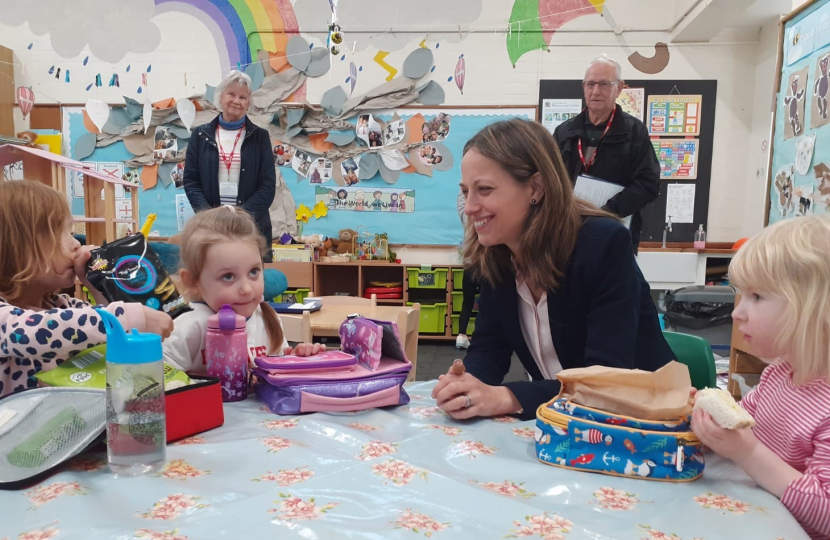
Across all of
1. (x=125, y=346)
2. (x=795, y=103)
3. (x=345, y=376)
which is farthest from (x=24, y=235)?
(x=795, y=103)

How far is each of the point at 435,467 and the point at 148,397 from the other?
1.24 ft

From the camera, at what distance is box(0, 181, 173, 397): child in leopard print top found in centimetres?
84

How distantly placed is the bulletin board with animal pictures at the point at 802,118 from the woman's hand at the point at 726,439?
2.62 meters

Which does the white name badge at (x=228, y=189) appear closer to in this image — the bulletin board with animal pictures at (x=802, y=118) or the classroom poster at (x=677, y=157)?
the bulletin board with animal pictures at (x=802, y=118)

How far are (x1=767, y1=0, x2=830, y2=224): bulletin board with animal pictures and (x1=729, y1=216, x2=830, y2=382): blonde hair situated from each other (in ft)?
8.05

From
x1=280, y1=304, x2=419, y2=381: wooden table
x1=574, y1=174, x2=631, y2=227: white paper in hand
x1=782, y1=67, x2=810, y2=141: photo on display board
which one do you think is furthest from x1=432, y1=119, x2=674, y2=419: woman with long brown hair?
x1=782, y1=67, x2=810, y2=141: photo on display board

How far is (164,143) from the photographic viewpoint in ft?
15.7

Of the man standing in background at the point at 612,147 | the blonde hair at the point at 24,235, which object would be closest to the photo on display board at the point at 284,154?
the man standing in background at the point at 612,147

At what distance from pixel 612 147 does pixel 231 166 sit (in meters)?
1.94

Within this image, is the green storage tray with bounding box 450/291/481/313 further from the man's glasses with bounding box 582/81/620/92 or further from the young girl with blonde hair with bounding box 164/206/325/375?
the young girl with blonde hair with bounding box 164/206/325/375

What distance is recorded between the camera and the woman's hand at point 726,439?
2.21 feet

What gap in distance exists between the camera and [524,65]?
180 inches

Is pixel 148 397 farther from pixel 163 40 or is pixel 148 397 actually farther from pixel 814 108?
pixel 163 40

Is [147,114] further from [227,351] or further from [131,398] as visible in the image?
[131,398]
